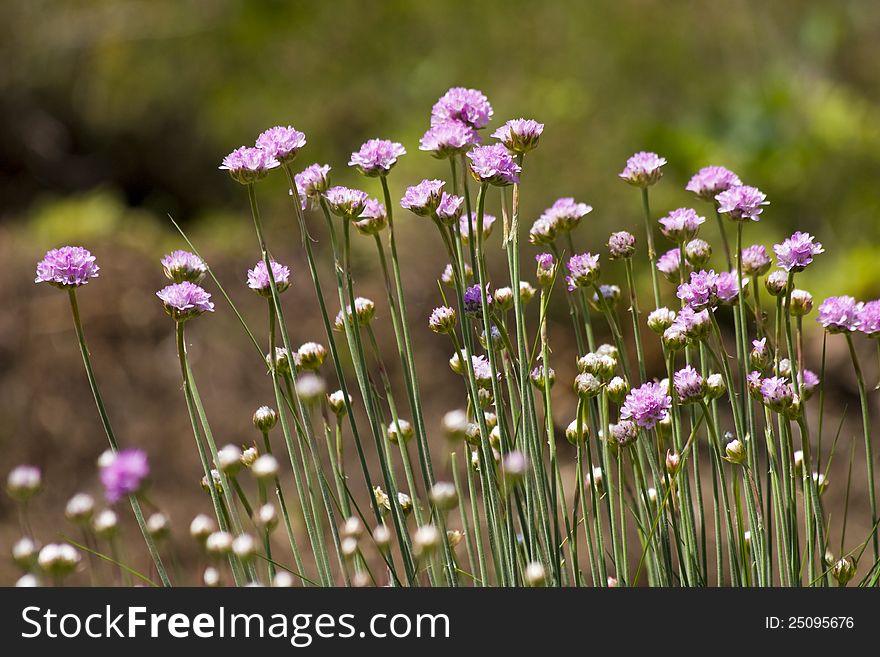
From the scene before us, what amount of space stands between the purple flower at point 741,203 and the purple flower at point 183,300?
460mm

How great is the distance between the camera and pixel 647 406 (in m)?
0.81

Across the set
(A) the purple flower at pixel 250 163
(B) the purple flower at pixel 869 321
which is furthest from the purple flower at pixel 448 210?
(B) the purple flower at pixel 869 321

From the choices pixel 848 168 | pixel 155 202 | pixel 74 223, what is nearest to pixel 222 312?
pixel 74 223

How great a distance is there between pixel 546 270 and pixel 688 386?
0.56ft

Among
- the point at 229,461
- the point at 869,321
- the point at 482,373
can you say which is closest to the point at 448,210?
the point at 482,373

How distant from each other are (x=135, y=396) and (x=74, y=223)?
1245 mm

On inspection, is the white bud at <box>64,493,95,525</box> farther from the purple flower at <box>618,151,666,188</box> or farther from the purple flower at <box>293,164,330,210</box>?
the purple flower at <box>618,151,666,188</box>

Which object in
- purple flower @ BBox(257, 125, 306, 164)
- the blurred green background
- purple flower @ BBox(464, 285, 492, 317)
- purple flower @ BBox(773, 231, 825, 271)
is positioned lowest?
purple flower @ BBox(464, 285, 492, 317)

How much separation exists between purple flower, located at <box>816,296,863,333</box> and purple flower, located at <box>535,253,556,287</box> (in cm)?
24

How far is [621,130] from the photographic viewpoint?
3.25 meters

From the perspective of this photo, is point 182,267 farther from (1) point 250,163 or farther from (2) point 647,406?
(2) point 647,406

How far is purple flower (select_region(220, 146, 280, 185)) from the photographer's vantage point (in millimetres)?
781

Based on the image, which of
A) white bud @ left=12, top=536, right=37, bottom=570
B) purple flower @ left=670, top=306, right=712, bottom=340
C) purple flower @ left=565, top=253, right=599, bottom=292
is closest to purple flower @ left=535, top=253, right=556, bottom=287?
purple flower @ left=565, top=253, right=599, bottom=292
